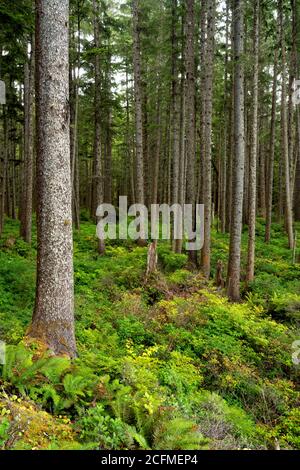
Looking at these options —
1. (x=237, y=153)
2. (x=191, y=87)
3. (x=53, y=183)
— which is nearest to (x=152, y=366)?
(x=53, y=183)

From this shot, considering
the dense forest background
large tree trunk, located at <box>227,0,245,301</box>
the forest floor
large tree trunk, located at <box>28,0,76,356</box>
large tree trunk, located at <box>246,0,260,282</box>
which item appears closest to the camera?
the forest floor

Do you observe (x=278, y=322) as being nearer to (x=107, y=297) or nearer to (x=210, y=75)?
(x=107, y=297)

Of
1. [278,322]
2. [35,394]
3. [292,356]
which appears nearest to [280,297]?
[278,322]

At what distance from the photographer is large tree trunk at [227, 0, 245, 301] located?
11.0 m

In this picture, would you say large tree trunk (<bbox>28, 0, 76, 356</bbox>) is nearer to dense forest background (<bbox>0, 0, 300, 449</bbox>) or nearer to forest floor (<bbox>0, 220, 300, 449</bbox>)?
dense forest background (<bbox>0, 0, 300, 449</bbox>)

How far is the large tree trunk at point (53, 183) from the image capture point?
5.79 metres

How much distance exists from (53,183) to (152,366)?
12.0ft

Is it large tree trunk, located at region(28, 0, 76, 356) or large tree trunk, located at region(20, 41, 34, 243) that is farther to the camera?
large tree trunk, located at region(20, 41, 34, 243)

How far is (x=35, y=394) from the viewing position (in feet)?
16.0

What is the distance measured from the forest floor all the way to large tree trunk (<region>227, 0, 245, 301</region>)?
2.51ft

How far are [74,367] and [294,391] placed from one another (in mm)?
4351

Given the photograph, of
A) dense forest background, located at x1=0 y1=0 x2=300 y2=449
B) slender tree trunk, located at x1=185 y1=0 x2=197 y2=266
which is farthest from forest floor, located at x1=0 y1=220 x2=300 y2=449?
slender tree trunk, located at x1=185 y1=0 x2=197 y2=266

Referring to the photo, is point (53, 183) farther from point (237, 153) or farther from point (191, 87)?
point (191, 87)
